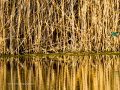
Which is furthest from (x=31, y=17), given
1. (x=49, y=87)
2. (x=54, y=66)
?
(x=49, y=87)

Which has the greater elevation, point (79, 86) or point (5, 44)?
point (5, 44)

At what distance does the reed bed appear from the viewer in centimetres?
864

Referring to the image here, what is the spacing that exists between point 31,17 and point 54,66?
3011 mm

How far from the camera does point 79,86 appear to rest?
453cm

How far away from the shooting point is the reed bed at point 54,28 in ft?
28.3

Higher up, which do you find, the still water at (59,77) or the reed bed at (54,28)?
the reed bed at (54,28)

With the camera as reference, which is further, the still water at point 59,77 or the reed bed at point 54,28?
the reed bed at point 54,28

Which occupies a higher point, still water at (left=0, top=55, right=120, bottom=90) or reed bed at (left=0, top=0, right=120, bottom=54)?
reed bed at (left=0, top=0, right=120, bottom=54)

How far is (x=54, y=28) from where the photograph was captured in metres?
8.98

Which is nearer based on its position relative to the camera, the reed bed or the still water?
the still water

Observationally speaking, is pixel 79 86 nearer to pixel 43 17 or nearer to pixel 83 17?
pixel 83 17

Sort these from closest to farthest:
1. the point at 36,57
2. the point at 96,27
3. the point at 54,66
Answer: the point at 54,66, the point at 36,57, the point at 96,27

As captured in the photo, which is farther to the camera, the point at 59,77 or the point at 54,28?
the point at 54,28

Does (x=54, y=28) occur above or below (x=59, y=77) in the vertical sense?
above
